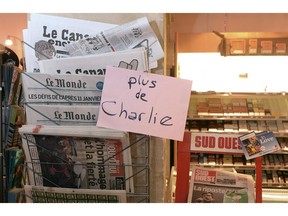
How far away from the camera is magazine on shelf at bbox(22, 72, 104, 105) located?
113 centimetres

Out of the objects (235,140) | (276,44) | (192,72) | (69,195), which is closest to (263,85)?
(276,44)

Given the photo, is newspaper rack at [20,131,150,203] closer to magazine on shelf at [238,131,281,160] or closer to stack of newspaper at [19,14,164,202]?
stack of newspaper at [19,14,164,202]

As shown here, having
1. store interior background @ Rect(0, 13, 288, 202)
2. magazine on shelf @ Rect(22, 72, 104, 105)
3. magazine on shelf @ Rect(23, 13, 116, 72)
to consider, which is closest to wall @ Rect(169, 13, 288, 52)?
store interior background @ Rect(0, 13, 288, 202)

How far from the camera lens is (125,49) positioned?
1194 millimetres

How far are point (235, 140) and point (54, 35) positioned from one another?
0.65 m

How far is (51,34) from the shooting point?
1234mm

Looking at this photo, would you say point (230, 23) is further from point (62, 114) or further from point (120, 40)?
point (62, 114)

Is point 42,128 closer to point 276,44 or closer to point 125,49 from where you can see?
point 125,49

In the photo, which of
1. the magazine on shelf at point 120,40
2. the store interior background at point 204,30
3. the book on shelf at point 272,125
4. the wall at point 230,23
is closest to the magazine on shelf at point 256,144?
the magazine on shelf at point 120,40

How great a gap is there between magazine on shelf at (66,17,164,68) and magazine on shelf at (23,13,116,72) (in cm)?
3

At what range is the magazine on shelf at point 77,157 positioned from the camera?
1089 millimetres

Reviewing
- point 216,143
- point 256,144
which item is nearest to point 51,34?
point 216,143

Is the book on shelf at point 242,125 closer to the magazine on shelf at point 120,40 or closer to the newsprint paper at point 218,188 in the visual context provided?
the newsprint paper at point 218,188
